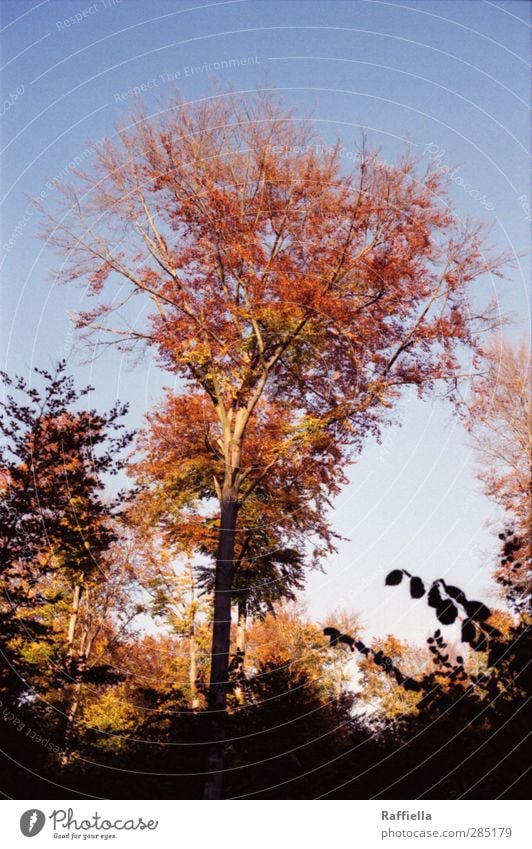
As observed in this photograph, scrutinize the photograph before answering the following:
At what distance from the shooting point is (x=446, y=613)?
3.55m

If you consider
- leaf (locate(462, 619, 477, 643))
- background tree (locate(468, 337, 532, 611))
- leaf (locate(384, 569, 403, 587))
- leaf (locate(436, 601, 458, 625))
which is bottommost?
leaf (locate(462, 619, 477, 643))

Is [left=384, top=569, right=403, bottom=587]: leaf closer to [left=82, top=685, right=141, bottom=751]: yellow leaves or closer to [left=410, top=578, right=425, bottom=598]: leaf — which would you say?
[left=410, top=578, right=425, bottom=598]: leaf

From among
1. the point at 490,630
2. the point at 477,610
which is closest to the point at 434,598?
the point at 477,610

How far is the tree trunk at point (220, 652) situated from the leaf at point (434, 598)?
18.7 ft

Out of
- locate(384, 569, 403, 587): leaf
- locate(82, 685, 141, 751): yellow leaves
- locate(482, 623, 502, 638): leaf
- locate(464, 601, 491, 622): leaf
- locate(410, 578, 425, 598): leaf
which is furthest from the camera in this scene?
locate(82, 685, 141, 751): yellow leaves

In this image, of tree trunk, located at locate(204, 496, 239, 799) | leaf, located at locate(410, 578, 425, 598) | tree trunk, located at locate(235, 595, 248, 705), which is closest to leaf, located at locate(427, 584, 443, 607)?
leaf, located at locate(410, 578, 425, 598)

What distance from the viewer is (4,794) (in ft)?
23.9

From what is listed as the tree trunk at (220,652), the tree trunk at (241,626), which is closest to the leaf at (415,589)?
the tree trunk at (220,652)

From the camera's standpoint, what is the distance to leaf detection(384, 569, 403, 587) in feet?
10.7

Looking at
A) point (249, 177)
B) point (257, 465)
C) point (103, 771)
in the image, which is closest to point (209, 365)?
point (257, 465)

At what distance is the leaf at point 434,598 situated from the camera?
359cm

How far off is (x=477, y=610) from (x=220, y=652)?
18.9ft

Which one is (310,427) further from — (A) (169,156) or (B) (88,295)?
(A) (169,156)

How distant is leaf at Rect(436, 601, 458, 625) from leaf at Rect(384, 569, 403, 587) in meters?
0.41
